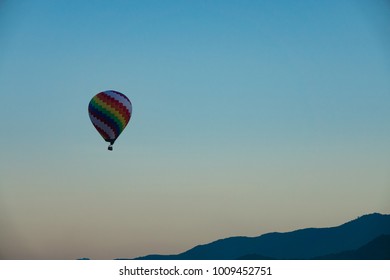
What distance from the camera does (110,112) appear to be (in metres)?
24.1

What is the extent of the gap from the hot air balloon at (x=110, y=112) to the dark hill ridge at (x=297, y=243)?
1959 cm

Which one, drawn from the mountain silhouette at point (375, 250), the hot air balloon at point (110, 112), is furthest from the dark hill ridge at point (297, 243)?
the hot air balloon at point (110, 112)

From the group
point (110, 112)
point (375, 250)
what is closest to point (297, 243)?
point (375, 250)

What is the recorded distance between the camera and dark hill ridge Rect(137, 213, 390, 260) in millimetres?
46281

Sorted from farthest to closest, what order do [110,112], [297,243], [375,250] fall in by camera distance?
1. [297,243]
2. [375,250]
3. [110,112]

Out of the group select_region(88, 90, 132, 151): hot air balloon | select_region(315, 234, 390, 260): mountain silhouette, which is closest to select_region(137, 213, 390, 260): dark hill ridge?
select_region(315, 234, 390, 260): mountain silhouette

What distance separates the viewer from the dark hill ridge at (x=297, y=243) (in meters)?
46.3

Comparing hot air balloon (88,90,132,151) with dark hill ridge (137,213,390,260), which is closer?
hot air balloon (88,90,132,151)

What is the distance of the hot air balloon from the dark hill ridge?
64.3 ft

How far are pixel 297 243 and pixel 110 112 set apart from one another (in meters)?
32.1

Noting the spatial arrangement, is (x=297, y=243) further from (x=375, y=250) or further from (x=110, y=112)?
(x=110, y=112)

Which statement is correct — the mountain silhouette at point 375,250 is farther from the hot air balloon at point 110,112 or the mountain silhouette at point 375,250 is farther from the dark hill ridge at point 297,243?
the hot air balloon at point 110,112

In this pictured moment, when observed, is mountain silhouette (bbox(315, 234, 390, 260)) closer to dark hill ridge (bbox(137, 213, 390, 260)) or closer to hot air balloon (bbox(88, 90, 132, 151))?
dark hill ridge (bbox(137, 213, 390, 260))
